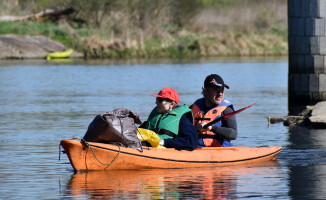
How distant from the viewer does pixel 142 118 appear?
62.5 ft

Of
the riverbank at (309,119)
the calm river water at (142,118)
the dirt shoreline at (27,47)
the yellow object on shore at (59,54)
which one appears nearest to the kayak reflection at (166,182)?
the calm river water at (142,118)

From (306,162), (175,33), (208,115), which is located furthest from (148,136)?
(175,33)

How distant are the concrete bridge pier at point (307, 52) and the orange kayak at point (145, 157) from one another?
7.87m

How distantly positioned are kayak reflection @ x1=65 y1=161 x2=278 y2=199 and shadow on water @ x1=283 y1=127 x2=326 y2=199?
1.47 feet

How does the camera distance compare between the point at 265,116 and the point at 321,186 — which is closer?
the point at 321,186

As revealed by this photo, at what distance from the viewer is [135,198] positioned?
Result: 382 inches

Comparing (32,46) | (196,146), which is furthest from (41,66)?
(196,146)

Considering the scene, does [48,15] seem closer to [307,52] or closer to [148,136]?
[307,52]

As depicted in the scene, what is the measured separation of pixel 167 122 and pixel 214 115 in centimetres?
80

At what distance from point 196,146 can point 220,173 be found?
20.6 inches

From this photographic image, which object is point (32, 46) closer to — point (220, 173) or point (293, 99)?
point (293, 99)

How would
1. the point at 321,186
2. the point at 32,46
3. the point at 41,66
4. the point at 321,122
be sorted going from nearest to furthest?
the point at 321,186 → the point at 321,122 → the point at 41,66 → the point at 32,46

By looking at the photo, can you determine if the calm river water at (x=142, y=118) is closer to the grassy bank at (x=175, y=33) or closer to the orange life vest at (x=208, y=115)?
the orange life vest at (x=208, y=115)

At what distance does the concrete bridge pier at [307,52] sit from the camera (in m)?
19.7
